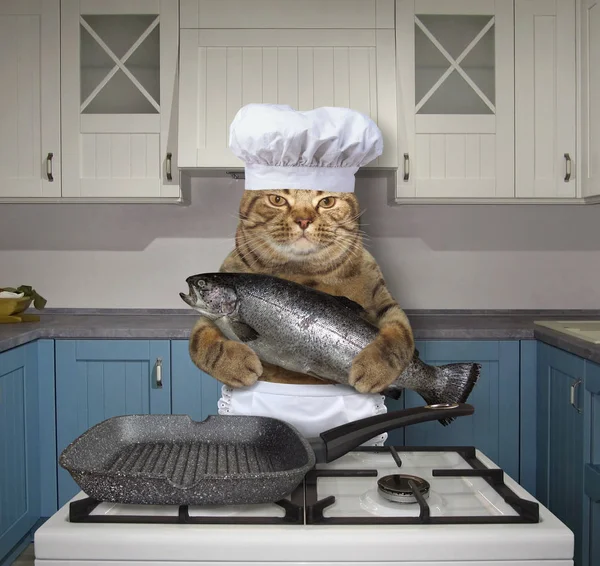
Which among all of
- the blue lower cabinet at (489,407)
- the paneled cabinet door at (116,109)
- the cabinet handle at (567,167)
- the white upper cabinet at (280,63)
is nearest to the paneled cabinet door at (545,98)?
the cabinet handle at (567,167)

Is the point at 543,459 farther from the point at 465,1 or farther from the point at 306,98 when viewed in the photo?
the point at 465,1

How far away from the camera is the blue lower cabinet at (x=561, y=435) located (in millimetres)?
1962

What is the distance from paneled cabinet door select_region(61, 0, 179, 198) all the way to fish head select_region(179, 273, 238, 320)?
96cm

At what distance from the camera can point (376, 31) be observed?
7.66 ft

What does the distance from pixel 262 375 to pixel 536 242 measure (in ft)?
5.13

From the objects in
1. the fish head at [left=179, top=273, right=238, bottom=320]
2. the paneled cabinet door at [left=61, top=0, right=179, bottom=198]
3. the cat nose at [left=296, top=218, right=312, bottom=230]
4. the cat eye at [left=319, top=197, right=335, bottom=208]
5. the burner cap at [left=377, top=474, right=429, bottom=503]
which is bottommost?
the burner cap at [left=377, top=474, right=429, bottom=503]

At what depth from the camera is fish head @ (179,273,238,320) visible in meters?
1.51

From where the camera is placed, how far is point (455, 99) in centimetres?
239

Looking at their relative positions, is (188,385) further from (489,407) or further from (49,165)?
(489,407)

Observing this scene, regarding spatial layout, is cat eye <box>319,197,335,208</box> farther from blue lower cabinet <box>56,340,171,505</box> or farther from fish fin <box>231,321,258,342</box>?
blue lower cabinet <box>56,340,171,505</box>

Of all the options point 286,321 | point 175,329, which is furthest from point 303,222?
point 175,329

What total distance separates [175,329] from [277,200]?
743 mm

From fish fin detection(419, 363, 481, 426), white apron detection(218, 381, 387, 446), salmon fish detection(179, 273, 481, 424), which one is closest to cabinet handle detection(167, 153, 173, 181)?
salmon fish detection(179, 273, 481, 424)

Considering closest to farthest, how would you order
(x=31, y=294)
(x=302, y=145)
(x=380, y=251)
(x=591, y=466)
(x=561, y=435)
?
(x=302, y=145) → (x=591, y=466) → (x=561, y=435) → (x=31, y=294) → (x=380, y=251)
